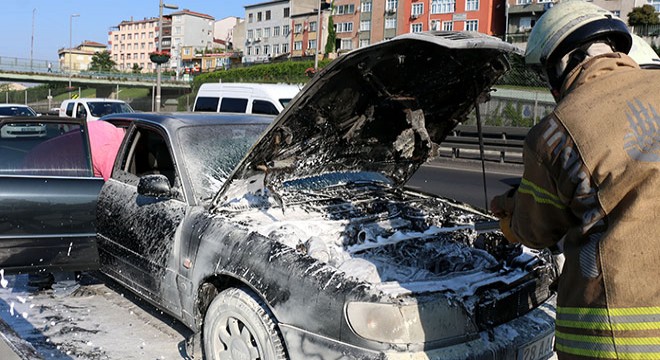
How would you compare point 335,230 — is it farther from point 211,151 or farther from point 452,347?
point 452,347

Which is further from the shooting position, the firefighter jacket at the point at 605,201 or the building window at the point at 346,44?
the building window at the point at 346,44

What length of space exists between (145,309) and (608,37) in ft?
12.8

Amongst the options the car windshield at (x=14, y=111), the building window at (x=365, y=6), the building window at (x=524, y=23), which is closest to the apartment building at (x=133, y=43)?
the building window at (x=365, y=6)

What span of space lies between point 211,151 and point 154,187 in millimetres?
536

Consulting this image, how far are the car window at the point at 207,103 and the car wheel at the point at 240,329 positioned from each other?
12289 mm

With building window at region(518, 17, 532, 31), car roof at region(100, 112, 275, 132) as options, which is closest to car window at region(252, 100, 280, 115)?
car roof at region(100, 112, 275, 132)

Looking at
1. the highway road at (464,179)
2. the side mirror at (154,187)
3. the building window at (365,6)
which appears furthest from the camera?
the building window at (365,6)

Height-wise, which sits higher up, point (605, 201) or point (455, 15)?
point (455, 15)

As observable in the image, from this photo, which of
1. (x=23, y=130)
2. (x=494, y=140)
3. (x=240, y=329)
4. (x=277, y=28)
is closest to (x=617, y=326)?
(x=240, y=329)

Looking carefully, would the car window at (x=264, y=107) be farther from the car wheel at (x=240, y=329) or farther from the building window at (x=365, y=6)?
the building window at (x=365, y=6)

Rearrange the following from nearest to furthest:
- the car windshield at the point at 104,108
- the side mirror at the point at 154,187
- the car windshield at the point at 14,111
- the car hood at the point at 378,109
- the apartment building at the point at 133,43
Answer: the car hood at the point at 378,109 → the side mirror at the point at 154,187 → the car windshield at the point at 14,111 → the car windshield at the point at 104,108 → the apartment building at the point at 133,43

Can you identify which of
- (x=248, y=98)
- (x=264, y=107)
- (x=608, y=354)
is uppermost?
(x=248, y=98)

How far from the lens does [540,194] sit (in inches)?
74.9

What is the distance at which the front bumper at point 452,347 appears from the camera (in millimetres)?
2672
